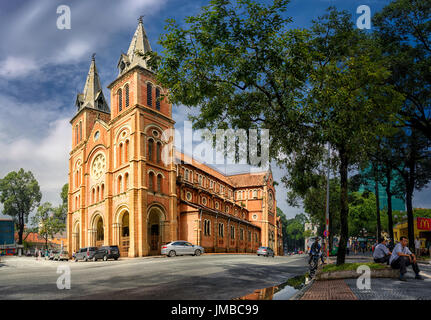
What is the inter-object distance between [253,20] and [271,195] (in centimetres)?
7076

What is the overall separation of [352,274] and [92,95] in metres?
49.0

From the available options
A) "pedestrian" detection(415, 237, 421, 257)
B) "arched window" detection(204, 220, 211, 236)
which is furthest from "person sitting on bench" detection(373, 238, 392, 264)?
"arched window" detection(204, 220, 211, 236)

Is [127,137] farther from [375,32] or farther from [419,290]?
[419,290]

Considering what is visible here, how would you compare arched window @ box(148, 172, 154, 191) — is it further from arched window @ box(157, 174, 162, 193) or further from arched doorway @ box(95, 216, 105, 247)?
arched doorway @ box(95, 216, 105, 247)

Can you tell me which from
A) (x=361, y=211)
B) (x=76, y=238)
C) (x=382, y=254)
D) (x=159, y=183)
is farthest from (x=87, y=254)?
(x=361, y=211)

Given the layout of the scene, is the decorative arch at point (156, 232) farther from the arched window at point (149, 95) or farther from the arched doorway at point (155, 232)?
the arched window at point (149, 95)

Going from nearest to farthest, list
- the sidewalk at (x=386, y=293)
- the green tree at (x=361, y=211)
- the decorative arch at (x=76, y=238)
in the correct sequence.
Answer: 1. the sidewalk at (x=386, y=293)
2. the decorative arch at (x=76, y=238)
3. the green tree at (x=361, y=211)

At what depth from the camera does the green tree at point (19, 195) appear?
240 ft

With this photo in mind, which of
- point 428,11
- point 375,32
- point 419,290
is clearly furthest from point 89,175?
point 419,290

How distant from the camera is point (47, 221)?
67188 mm

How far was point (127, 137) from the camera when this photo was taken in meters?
41.6

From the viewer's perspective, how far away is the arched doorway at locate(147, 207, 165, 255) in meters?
40.9

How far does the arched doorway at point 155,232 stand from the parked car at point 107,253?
19.2 ft

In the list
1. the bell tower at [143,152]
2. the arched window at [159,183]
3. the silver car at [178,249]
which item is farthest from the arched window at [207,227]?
the silver car at [178,249]
